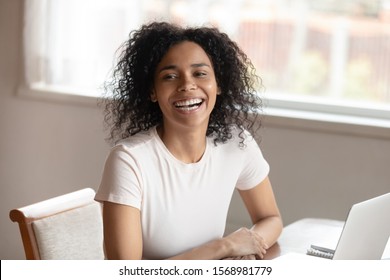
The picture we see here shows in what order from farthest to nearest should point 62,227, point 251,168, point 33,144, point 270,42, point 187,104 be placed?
point 33,144 < point 270,42 < point 251,168 < point 62,227 < point 187,104

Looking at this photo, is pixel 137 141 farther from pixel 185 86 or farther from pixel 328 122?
pixel 328 122

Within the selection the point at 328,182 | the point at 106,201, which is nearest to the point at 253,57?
the point at 328,182

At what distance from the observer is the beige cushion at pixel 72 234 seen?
7.00 ft

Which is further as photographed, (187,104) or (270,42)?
(270,42)

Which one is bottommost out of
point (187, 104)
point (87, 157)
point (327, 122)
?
point (87, 157)

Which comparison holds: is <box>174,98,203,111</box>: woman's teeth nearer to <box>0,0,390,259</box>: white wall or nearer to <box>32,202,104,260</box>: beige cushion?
<box>32,202,104,260</box>: beige cushion

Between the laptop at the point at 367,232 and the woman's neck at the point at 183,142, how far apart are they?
54 centimetres

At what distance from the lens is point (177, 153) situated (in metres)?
2.15

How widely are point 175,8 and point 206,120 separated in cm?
172

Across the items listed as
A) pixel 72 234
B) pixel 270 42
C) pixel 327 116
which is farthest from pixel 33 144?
pixel 72 234

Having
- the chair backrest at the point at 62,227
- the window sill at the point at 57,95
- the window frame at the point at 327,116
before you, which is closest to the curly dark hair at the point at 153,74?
the chair backrest at the point at 62,227

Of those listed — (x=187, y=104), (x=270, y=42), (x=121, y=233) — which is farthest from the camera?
(x=270, y=42)

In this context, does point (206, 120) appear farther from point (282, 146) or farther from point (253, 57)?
point (253, 57)

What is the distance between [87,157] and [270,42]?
102cm
